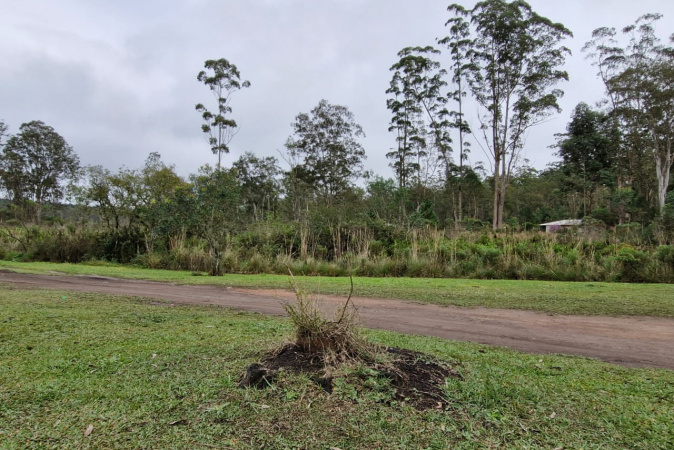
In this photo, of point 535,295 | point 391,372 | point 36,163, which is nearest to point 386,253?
point 535,295

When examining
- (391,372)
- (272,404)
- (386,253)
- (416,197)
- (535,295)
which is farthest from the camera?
(416,197)

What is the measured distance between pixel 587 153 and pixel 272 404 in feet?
167

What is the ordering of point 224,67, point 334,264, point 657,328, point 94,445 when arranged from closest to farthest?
point 94,445 < point 657,328 < point 334,264 < point 224,67

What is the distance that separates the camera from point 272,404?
229 cm

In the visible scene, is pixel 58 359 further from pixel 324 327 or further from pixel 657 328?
pixel 657 328

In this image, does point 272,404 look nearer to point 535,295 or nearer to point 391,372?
point 391,372

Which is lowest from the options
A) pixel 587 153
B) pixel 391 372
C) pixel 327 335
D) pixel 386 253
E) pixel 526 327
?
pixel 526 327

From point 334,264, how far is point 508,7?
2669 centimetres

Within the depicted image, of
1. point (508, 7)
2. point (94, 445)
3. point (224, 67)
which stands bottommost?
point (94, 445)

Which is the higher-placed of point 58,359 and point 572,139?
point 572,139

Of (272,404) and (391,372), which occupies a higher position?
(391,372)

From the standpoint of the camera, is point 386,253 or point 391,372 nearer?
point 391,372

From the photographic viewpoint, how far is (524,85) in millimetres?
30781

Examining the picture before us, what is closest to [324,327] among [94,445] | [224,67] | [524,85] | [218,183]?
[94,445]
